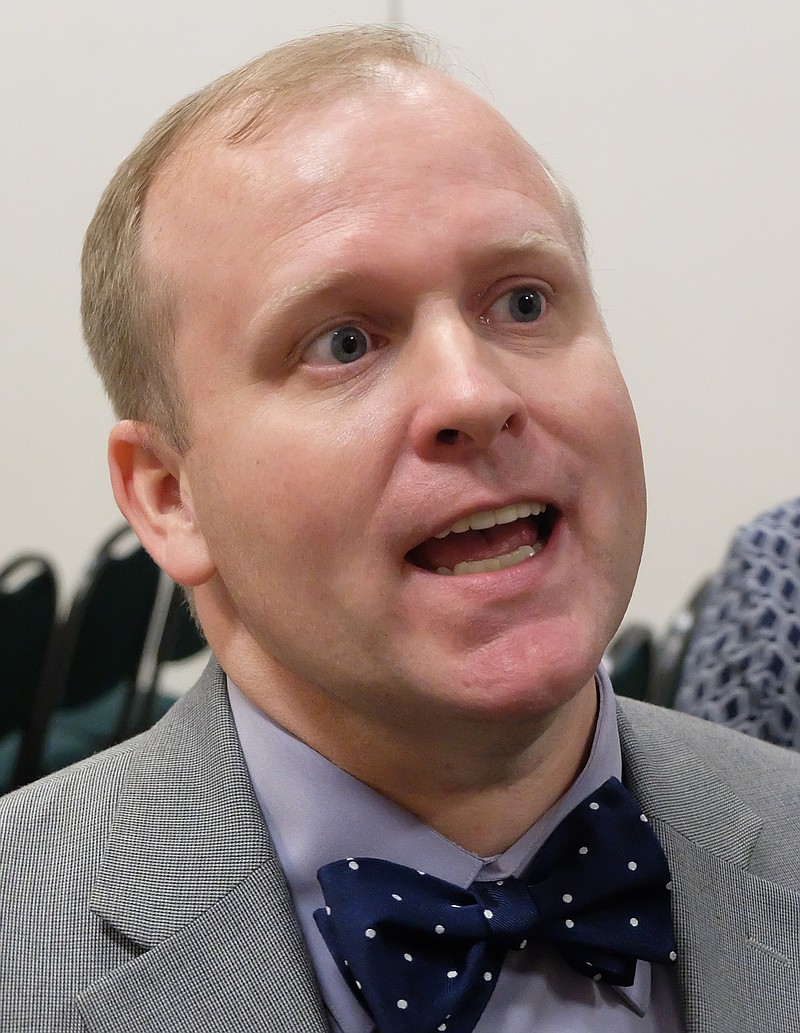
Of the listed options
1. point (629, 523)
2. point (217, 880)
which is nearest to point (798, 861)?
point (629, 523)

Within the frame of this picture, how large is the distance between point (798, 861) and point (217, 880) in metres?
0.64

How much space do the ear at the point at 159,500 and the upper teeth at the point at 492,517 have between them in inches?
11.5

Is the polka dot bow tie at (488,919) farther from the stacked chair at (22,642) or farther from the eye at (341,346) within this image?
the stacked chair at (22,642)

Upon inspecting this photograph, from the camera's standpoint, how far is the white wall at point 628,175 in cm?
400

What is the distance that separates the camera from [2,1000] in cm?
109

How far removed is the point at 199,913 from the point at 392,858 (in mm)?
188

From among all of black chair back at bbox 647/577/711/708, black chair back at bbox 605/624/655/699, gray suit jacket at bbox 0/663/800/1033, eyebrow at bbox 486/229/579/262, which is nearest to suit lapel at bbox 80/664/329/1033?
gray suit jacket at bbox 0/663/800/1033

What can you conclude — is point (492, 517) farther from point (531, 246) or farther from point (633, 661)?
point (633, 661)

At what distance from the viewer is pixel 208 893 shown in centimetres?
115

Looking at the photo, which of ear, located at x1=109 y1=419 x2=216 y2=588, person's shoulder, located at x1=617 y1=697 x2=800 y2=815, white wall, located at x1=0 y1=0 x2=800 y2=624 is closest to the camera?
ear, located at x1=109 y1=419 x2=216 y2=588

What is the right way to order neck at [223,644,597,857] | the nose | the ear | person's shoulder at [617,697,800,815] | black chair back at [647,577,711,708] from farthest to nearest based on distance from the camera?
1. black chair back at [647,577,711,708]
2. person's shoulder at [617,697,800,815]
3. the ear
4. neck at [223,644,597,857]
5. the nose

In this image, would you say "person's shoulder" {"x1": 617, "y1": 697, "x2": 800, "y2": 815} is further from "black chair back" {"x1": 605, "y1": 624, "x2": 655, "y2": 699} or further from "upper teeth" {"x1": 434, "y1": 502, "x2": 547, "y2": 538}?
"black chair back" {"x1": 605, "y1": 624, "x2": 655, "y2": 699}

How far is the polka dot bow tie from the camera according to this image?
1.10m

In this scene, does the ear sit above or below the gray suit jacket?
above
